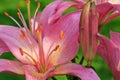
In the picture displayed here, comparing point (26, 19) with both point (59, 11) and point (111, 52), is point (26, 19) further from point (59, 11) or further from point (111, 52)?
point (111, 52)

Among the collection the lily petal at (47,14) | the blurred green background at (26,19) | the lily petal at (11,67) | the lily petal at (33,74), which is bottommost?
the blurred green background at (26,19)

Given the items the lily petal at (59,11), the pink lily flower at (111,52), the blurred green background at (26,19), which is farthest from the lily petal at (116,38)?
the blurred green background at (26,19)

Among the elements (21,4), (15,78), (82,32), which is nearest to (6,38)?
(82,32)

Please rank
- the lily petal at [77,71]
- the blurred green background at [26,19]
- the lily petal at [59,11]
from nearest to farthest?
1. the lily petal at [77,71]
2. the lily petal at [59,11]
3. the blurred green background at [26,19]

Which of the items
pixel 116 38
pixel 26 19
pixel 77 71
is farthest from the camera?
pixel 26 19

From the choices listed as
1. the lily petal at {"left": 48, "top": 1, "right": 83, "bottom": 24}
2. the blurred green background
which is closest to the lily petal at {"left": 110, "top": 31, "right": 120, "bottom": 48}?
the lily petal at {"left": 48, "top": 1, "right": 83, "bottom": 24}

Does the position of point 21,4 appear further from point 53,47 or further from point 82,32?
point 82,32

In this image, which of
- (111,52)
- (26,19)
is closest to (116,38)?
(111,52)

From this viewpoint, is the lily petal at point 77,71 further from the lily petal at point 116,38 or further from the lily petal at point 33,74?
the lily petal at point 116,38
